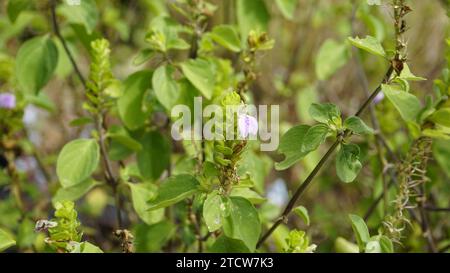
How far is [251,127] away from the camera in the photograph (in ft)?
3.87

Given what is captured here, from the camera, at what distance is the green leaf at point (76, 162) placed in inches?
58.4

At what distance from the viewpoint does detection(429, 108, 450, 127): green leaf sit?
47.1 inches

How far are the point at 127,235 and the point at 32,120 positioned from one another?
74.9 inches

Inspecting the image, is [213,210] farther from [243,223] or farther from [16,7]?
[16,7]

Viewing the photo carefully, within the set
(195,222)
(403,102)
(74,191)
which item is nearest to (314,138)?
(403,102)

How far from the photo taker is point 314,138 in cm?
117

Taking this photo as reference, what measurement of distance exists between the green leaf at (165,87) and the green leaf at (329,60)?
75cm

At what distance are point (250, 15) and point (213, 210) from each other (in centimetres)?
95

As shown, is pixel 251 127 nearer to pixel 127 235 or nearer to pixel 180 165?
pixel 127 235

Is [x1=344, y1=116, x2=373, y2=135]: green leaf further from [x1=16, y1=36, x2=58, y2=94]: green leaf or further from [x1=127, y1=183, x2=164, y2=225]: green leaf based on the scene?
[x1=16, y1=36, x2=58, y2=94]: green leaf

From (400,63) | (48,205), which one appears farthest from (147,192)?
(48,205)

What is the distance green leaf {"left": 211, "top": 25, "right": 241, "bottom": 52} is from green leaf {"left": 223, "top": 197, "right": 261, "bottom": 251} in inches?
20.9

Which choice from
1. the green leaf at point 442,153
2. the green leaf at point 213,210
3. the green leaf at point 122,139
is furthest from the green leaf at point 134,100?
the green leaf at point 442,153

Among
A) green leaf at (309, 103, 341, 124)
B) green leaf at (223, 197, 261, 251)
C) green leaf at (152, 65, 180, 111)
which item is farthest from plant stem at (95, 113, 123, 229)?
green leaf at (309, 103, 341, 124)
